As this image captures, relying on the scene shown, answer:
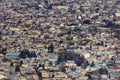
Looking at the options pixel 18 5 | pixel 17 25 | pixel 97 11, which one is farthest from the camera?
pixel 18 5

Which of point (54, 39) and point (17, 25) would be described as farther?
point (17, 25)

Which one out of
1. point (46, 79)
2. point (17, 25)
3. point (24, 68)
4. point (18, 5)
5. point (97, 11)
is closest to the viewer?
point (46, 79)

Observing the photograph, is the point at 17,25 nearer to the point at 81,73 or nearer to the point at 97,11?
the point at 97,11

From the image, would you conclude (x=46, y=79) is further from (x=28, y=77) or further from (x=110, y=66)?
(x=110, y=66)

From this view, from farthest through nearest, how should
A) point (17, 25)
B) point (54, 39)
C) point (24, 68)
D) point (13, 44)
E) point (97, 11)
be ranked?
point (97, 11), point (17, 25), point (54, 39), point (13, 44), point (24, 68)

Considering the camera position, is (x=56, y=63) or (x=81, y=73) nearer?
(x=81, y=73)

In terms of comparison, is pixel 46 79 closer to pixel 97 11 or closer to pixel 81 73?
pixel 81 73

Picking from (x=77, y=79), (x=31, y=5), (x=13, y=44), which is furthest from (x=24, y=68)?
(x=31, y=5)

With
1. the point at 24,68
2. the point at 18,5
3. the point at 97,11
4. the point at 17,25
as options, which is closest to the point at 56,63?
the point at 24,68

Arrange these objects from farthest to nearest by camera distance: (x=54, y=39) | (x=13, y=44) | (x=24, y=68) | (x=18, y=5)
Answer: (x=18, y=5)
(x=54, y=39)
(x=13, y=44)
(x=24, y=68)
